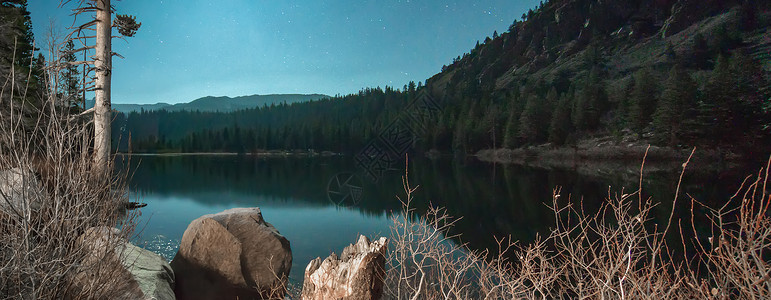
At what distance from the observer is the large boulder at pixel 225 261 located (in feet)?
20.3

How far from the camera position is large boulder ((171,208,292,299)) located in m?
6.18

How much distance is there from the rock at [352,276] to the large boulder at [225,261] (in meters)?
2.00

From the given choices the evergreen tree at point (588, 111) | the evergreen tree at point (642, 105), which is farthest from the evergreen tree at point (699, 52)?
the evergreen tree at point (588, 111)

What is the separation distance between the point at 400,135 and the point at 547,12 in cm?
15092

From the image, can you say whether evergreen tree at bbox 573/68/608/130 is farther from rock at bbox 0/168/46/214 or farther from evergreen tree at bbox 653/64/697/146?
rock at bbox 0/168/46/214

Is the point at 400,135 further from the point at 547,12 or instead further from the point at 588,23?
the point at 547,12

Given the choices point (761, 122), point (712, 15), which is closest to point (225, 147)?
point (761, 122)

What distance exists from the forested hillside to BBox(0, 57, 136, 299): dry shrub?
117ft

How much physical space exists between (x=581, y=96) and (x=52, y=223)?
75416 mm

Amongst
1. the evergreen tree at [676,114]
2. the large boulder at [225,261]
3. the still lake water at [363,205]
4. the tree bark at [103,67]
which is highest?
the evergreen tree at [676,114]

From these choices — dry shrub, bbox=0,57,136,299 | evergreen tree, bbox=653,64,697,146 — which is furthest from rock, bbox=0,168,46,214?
evergreen tree, bbox=653,64,697,146

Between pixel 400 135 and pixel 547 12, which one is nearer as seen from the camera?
pixel 400 135

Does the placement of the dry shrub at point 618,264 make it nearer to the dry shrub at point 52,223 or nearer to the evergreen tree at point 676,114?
the dry shrub at point 52,223

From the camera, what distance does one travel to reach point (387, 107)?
4766 inches
